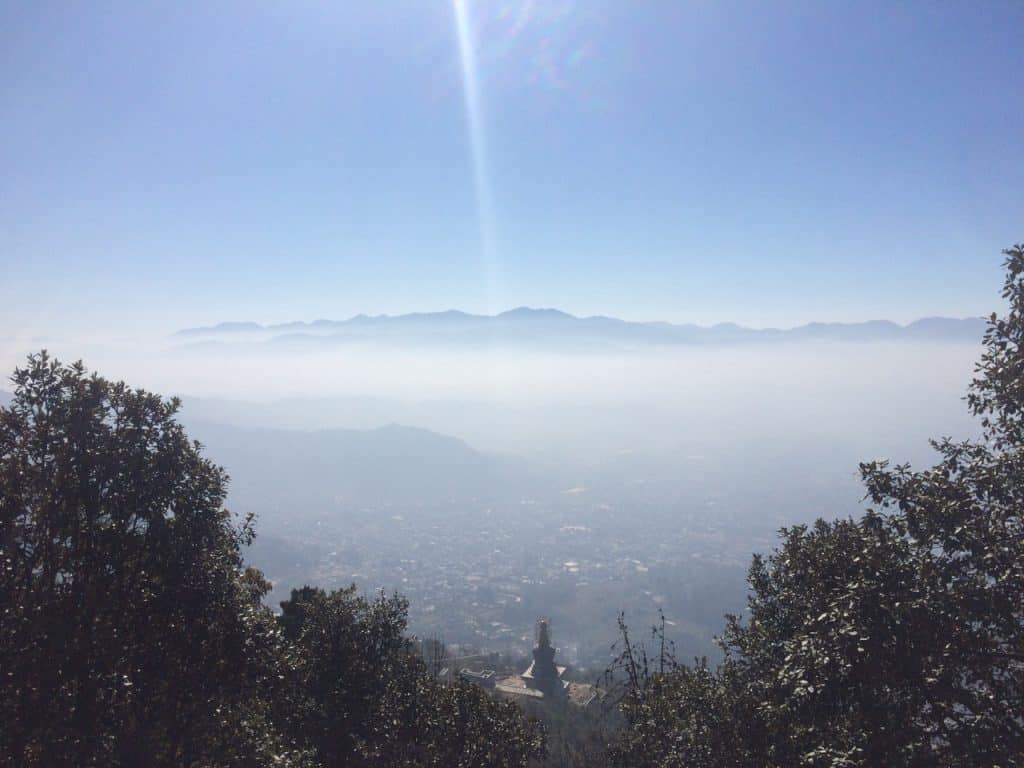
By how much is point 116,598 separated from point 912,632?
10031 millimetres

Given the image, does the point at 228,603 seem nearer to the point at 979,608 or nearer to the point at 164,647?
the point at 164,647

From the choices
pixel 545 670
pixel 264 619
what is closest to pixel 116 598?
pixel 264 619

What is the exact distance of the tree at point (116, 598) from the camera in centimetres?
612

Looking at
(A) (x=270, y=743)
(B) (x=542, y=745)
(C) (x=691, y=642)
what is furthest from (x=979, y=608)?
(C) (x=691, y=642)

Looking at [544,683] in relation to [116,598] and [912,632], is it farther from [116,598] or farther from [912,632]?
[116,598]

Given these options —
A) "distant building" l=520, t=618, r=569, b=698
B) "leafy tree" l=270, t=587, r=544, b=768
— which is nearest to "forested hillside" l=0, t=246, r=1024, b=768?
"leafy tree" l=270, t=587, r=544, b=768

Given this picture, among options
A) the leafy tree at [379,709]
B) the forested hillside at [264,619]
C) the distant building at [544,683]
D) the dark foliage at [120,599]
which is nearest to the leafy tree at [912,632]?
the forested hillside at [264,619]

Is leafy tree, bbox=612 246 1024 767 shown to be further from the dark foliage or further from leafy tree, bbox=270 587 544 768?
the dark foliage

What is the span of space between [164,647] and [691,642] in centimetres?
9450

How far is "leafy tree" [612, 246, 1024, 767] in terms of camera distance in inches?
237

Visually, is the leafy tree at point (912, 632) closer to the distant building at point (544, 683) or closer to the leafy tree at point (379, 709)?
the leafy tree at point (379, 709)

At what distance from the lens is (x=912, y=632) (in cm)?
638

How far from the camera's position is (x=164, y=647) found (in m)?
7.05

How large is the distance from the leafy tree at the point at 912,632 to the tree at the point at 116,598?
23.3 feet
